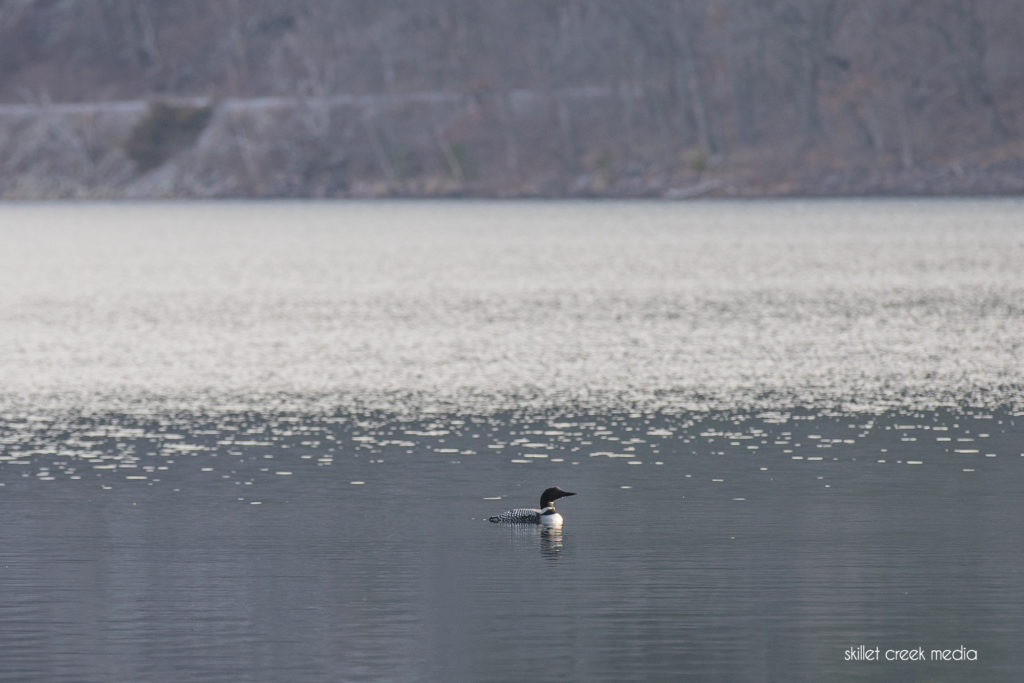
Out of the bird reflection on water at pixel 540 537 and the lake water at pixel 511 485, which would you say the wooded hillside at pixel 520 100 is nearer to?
the lake water at pixel 511 485

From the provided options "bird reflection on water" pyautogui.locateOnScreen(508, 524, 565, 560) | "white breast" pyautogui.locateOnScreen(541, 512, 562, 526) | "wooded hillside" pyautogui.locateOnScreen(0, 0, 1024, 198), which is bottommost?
"bird reflection on water" pyautogui.locateOnScreen(508, 524, 565, 560)

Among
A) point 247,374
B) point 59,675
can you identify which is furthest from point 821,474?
point 247,374

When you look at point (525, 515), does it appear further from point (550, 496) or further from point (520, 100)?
point (520, 100)

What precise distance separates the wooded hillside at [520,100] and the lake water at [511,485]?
7314 centimetres

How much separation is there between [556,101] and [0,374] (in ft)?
352

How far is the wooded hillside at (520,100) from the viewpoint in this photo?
122m

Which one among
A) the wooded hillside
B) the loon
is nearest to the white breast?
the loon

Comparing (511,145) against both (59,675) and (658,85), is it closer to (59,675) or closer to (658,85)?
(658,85)

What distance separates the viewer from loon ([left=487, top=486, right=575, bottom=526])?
19.0m

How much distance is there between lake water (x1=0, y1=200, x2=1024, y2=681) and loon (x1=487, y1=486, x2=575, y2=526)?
0.15 metres

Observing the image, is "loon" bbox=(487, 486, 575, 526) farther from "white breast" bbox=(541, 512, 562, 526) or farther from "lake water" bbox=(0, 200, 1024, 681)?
"lake water" bbox=(0, 200, 1024, 681)

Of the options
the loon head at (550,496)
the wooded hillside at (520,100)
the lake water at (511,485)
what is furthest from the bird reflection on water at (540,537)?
the wooded hillside at (520,100)

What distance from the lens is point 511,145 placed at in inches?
5453

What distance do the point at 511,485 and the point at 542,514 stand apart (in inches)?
108
